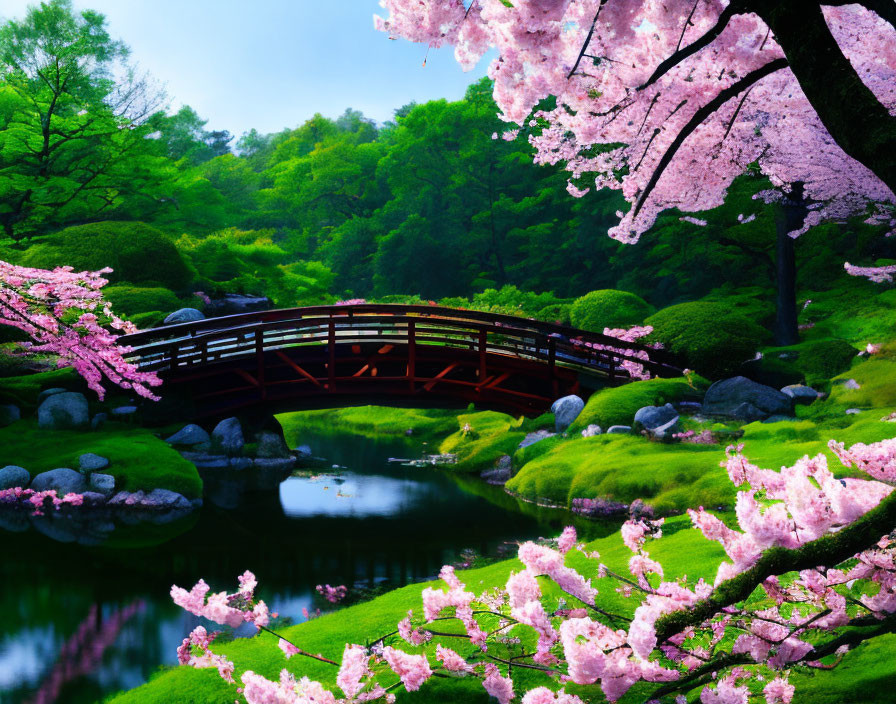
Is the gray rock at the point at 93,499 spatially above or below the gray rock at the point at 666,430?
below

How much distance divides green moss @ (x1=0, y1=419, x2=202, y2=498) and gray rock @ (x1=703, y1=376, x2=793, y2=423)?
25.4ft

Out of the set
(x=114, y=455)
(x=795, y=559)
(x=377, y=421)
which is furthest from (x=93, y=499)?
(x=377, y=421)

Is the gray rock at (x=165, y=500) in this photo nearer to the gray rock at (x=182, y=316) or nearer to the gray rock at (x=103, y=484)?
the gray rock at (x=103, y=484)

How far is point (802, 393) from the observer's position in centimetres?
1157

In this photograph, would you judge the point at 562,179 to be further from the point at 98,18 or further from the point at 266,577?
the point at 266,577

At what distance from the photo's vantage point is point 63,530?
27.8ft

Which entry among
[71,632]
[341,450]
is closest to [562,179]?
[341,450]

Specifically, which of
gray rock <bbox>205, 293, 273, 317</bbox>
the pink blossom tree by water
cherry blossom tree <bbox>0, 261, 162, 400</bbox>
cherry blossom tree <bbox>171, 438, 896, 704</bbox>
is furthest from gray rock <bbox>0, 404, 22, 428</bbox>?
cherry blossom tree <bbox>171, 438, 896, 704</bbox>

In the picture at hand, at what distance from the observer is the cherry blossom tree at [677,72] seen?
255 centimetres

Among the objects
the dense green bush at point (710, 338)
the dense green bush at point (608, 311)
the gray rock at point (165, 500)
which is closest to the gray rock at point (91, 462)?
the gray rock at point (165, 500)

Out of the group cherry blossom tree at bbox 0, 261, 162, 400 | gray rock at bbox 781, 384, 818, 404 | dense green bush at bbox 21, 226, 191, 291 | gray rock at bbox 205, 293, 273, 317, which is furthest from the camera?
gray rock at bbox 205, 293, 273, 317

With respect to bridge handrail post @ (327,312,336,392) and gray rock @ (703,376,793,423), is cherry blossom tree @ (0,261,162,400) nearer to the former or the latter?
bridge handrail post @ (327,312,336,392)

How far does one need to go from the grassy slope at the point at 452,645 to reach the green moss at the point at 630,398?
5.03 metres

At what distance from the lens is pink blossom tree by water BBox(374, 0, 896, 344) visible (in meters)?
2.55
